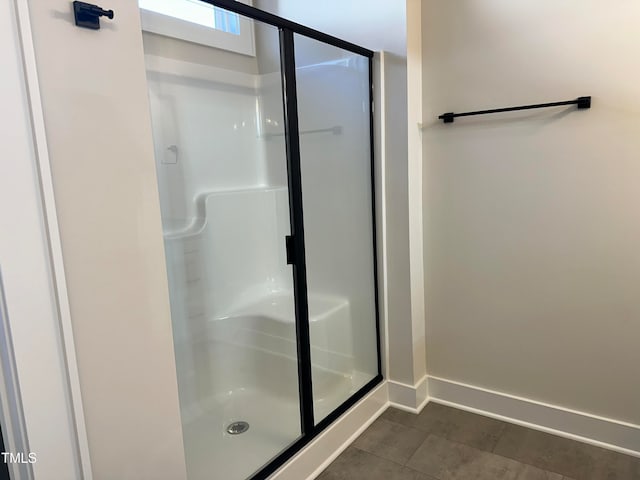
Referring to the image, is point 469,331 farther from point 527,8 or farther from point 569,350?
point 527,8

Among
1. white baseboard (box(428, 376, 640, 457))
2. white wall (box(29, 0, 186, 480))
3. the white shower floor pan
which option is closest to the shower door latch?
the white shower floor pan

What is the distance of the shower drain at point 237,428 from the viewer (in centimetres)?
211

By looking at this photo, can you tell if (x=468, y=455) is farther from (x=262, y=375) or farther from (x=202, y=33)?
(x=202, y=33)

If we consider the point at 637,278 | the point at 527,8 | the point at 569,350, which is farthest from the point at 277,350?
the point at 527,8

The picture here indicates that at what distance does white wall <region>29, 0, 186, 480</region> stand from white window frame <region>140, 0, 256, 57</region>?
39.9 inches

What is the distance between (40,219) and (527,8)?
205 cm

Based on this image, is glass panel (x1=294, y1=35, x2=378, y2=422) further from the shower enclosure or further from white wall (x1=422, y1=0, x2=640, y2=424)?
white wall (x1=422, y1=0, x2=640, y2=424)

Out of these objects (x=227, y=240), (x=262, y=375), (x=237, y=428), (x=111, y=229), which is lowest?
(x=237, y=428)

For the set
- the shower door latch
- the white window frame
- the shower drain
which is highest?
the white window frame

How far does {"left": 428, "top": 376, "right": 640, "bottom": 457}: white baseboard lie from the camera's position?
2.03 metres

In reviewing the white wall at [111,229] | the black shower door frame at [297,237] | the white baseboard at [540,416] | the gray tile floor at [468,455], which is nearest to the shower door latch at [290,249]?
the black shower door frame at [297,237]

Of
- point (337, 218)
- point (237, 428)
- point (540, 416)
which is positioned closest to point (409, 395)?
point (540, 416)

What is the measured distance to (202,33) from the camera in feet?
7.64

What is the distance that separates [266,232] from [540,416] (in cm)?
167
